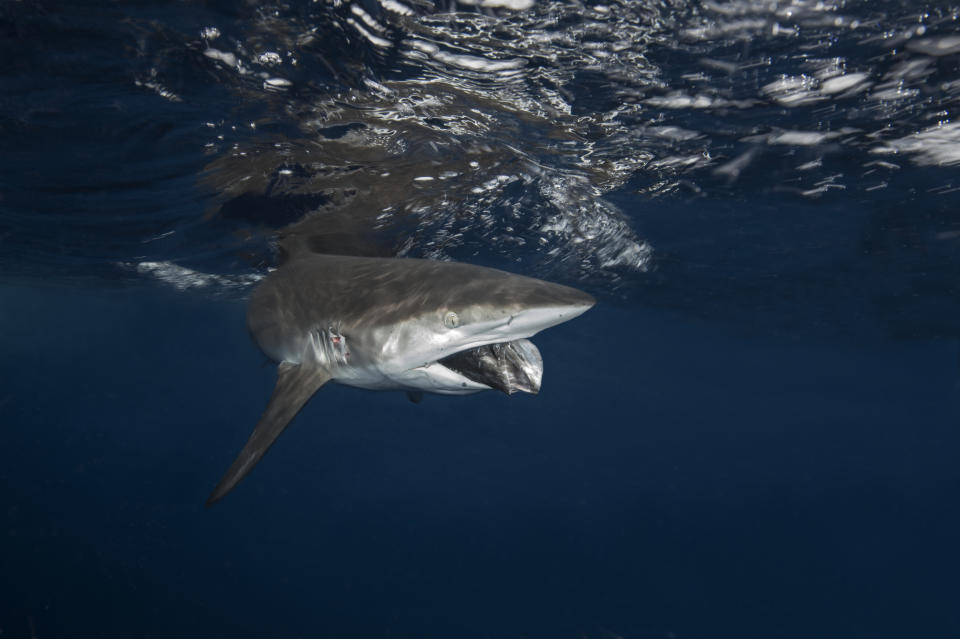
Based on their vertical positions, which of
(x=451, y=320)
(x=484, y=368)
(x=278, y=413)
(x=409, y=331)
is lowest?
(x=278, y=413)

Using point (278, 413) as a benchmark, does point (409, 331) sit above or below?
above

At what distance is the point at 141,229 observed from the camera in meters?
13.0

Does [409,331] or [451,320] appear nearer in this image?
[451,320]

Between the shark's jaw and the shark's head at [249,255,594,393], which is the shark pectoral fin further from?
the shark's jaw

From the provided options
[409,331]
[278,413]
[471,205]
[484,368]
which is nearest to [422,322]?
[409,331]

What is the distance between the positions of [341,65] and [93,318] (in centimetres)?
6076

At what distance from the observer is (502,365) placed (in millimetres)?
3707

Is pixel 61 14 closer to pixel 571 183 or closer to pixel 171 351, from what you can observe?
pixel 571 183

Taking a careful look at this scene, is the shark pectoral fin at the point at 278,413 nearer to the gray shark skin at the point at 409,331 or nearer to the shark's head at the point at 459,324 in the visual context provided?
the gray shark skin at the point at 409,331

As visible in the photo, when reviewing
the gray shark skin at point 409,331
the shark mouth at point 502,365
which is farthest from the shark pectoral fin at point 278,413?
the shark mouth at point 502,365

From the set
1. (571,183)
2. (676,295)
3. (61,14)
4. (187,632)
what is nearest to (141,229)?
(61,14)

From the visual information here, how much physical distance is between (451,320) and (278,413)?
6.12 feet

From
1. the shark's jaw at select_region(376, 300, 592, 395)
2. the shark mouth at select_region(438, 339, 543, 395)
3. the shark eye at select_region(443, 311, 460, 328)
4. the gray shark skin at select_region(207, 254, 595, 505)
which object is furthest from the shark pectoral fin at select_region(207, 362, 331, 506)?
the shark eye at select_region(443, 311, 460, 328)

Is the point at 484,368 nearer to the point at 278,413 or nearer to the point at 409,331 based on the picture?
the point at 409,331
